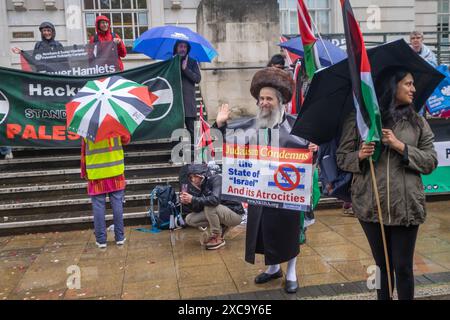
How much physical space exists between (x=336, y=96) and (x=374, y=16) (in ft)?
49.6

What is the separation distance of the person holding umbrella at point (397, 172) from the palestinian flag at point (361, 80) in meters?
0.11

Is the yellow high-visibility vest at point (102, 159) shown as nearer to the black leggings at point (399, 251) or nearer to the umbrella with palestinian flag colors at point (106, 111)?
the umbrella with palestinian flag colors at point (106, 111)

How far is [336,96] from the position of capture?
11.0 feet

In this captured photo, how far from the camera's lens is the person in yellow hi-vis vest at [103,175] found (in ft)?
18.5

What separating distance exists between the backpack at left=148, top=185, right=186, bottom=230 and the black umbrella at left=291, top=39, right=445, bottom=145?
3.30 m

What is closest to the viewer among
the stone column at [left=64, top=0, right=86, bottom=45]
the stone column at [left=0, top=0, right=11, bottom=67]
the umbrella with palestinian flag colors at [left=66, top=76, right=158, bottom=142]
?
the umbrella with palestinian flag colors at [left=66, top=76, right=158, bottom=142]

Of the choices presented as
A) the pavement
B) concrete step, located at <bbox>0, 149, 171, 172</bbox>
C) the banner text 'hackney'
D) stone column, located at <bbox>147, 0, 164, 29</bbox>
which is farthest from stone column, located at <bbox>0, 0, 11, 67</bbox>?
the pavement

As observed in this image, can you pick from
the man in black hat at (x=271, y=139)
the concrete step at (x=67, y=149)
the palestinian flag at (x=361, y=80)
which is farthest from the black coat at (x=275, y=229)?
the concrete step at (x=67, y=149)

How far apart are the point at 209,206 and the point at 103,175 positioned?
1405 mm

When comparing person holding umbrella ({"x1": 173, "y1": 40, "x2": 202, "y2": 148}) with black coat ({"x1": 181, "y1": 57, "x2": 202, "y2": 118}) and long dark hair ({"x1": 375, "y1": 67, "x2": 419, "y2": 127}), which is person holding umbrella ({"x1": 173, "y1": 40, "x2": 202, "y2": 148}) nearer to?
black coat ({"x1": 181, "y1": 57, "x2": 202, "y2": 118})

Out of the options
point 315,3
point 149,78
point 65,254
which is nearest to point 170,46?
point 149,78

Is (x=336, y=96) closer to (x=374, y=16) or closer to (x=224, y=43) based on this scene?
(x=224, y=43)

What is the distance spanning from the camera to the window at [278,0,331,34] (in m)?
16.6
